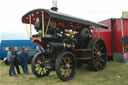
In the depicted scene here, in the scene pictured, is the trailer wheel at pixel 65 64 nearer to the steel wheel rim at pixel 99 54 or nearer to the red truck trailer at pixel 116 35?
the steel wheel rim at pixel 99 54

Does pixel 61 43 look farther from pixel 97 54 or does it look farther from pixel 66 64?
pixel 97 54

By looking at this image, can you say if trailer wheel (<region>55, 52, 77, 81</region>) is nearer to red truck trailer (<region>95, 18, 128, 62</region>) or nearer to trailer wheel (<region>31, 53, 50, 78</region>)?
trailer wheel (<region>31, 53, 50, 78</region>)

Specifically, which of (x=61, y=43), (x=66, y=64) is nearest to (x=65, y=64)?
(x=66, y=64)

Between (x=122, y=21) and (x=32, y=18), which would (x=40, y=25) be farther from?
(x=122, y=21)

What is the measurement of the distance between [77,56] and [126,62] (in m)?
2.80

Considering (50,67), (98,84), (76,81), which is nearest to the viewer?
(98,84)

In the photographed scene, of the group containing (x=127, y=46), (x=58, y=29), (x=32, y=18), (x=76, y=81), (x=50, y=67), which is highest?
(x=32, y=18)

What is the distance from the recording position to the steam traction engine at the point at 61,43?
5395mm

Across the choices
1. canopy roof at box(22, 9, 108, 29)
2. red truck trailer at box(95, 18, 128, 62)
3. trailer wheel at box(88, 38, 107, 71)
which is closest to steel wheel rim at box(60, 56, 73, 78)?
trailer wheel at box(88, 38, 107, 71)

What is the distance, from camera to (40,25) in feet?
18.6

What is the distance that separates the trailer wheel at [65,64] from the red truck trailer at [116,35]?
328 cm

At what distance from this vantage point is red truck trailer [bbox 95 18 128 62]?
8289 mm

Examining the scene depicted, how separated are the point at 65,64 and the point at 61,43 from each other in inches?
30.6

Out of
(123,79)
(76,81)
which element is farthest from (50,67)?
(123,79)
